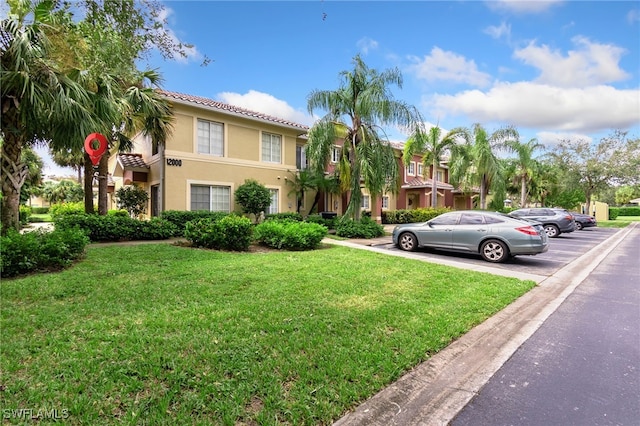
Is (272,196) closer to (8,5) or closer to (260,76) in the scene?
(260,76)

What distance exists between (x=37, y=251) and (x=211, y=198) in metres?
9.67

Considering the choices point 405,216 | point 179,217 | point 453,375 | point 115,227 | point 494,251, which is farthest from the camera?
point 405,216

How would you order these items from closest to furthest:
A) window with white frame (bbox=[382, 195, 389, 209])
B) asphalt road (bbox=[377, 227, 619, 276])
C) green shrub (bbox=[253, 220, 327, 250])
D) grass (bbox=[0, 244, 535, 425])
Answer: grass (bbox=[0, 244, 535, 425]) → asphalt road (bbox=[377, 227, 619, 276]) → green shrub (bbox=[253, 220, 327, 250]) → window with white frame (bbox=[382, 195, 389, 209])

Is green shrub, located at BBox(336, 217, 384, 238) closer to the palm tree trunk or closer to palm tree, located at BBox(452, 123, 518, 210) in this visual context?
the palm tree trunk

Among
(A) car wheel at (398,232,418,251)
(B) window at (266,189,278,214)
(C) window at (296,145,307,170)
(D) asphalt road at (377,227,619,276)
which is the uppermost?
(C) window at (296,145,307,170)

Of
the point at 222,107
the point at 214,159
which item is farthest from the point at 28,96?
the point at 222,107

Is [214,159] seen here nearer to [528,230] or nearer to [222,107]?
[222,107]

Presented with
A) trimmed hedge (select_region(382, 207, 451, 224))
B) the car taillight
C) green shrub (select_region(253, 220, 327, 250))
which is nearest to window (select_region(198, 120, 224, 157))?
green shrub (select_region(253, 220, 327, 250))

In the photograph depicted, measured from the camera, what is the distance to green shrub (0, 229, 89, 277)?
595 cm

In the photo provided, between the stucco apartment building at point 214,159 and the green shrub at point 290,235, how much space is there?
533cm

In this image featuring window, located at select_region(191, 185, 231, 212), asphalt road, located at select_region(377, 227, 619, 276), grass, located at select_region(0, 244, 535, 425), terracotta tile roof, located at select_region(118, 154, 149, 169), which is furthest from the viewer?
terracotta tile roof, located at select_region(118, 154, 149, 169)

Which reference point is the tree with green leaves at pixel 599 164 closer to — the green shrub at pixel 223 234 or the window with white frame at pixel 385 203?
the window with white frame at pixel 385 203

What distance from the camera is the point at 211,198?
15906 millimetres

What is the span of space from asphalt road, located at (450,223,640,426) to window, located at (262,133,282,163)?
1478cm
